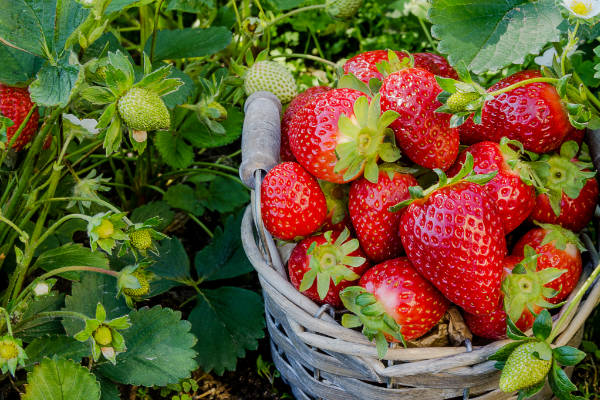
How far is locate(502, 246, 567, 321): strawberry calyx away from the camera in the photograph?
2.94 ft

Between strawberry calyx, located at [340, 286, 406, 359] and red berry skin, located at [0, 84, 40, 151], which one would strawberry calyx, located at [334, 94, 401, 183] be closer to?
strawberry calyx, located at [340, 286, 406, 359]

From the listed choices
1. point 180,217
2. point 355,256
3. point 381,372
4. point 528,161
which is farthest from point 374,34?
point 381,372

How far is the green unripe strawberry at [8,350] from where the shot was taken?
2.75 ft

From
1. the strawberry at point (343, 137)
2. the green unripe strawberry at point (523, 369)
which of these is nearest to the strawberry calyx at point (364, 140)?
the strawberry at point (343, 137)

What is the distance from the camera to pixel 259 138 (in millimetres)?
1028

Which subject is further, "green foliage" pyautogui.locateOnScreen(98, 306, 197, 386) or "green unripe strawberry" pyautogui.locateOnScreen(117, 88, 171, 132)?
"green foliage" pyautogui.locateOnScreen(98, 306, 197, 386)

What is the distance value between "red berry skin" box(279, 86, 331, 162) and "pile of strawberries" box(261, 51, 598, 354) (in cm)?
11

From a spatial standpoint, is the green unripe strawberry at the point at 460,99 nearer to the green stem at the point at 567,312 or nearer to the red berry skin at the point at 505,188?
the red berry skin at the point at 505,188

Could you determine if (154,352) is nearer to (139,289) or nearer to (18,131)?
(139,289)

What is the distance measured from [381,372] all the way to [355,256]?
19 centimetres

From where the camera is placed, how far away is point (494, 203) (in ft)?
3.07

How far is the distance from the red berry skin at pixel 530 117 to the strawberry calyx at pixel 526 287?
0.70 ft

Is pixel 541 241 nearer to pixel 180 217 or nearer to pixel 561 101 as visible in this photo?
pixel 561 101

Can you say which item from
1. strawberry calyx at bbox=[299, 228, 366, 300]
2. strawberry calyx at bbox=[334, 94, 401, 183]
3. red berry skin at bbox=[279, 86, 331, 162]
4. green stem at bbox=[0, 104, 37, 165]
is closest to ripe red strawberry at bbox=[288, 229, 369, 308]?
strawberry calyx at bbox=[299, 228, 366, 300]
